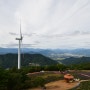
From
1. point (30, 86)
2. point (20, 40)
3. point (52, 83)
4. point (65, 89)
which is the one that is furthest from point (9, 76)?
point (20, 40)

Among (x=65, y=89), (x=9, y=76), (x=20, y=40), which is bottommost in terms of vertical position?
(x=65, y=89)

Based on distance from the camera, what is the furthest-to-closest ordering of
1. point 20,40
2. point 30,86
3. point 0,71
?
point 20,40
point 30,86
point 0,71

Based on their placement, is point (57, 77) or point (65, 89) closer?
point (65, 89)

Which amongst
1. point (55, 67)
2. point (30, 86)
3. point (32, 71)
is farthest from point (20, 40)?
point (30, 86)

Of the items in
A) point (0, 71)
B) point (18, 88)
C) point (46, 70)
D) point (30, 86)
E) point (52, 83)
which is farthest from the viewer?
point (46, 70)

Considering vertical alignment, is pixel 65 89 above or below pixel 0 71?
below

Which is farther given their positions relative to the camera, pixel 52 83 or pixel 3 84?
pixel 52 83

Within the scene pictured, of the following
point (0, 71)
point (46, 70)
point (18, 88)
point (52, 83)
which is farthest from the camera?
point (46, 70)

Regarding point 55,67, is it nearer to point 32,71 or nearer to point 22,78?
point 32,71

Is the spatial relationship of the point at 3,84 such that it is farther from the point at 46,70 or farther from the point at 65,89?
the point at 46,70
